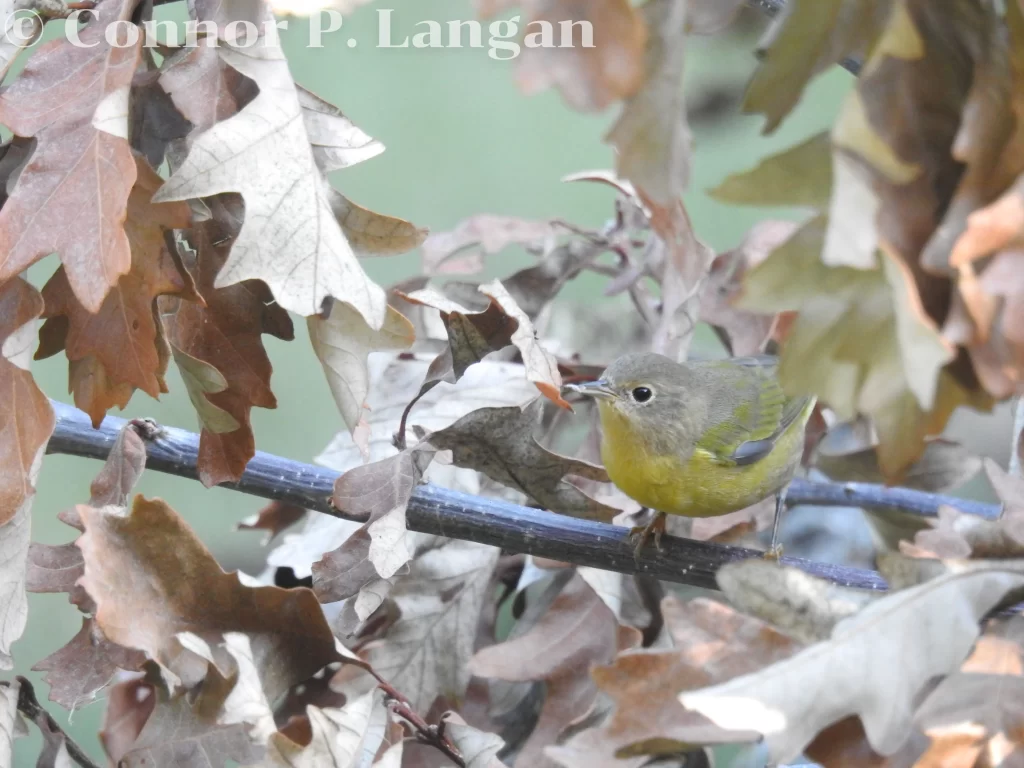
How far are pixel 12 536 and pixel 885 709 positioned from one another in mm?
937

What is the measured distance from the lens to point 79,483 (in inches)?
125

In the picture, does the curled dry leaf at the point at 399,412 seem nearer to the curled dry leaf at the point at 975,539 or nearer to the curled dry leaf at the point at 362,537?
the curled dry leaf at the point at 362,537

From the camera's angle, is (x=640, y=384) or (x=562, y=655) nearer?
(x=562, y=655)

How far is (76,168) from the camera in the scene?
0.96m

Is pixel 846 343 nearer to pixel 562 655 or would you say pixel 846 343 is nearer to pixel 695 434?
pixel 562 655

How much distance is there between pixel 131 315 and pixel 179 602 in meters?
0.32

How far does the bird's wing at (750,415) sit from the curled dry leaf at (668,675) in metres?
0.89

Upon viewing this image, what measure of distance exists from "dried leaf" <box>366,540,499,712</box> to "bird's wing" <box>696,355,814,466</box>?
47 centimetres

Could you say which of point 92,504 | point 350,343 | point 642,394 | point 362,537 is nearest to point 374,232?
point 350,343

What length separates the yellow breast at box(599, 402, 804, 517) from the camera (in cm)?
163

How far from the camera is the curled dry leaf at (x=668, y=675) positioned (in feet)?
2.71

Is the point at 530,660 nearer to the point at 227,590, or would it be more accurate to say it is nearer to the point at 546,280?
the point at 227,590

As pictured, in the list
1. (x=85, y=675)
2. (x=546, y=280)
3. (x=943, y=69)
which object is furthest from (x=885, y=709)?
(x=546, y=280)

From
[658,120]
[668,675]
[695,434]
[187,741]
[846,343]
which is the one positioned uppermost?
[658,120]
